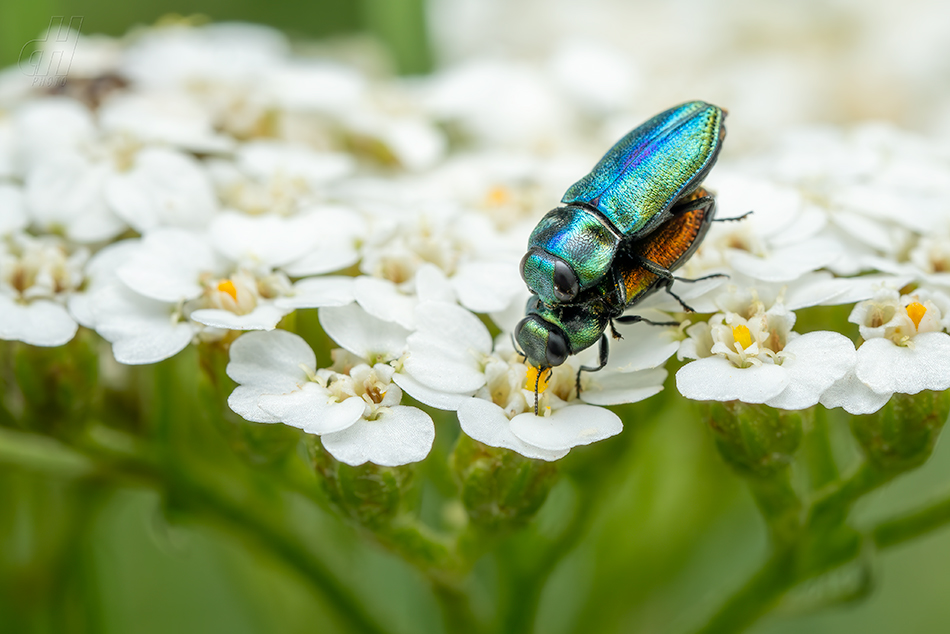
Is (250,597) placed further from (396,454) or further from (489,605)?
(396,454)

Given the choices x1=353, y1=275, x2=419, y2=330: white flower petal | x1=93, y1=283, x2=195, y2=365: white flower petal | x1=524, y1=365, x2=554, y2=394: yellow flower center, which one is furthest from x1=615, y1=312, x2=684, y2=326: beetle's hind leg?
x1=93, y1=283, x2=195, y2=365: white flower petal

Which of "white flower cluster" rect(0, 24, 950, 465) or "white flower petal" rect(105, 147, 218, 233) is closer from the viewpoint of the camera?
"white flower cluster" rect(0, 24, 950, 465)

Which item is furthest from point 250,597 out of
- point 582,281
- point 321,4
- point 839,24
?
point 321,4

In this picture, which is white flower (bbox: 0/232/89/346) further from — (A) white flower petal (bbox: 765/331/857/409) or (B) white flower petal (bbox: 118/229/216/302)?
(A) white flower petal (bbox: 765/331/857/409)

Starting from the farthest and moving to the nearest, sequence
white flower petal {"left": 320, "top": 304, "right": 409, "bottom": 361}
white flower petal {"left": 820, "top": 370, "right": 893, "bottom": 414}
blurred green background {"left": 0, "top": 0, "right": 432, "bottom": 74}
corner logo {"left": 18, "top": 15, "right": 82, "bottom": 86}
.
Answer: blurred green background {"left": 0, "top": 0, "right": 432, "bottom": 74} → corner logo {"left": 18, "top": 15, "right": 82, "bottom": 86} → white flower petal {"left": 320, "top": 304, "right": 409, "bottom": 361} → white flower petal {"left": 820, "top": 370, "right": 893, "bottom": 414}

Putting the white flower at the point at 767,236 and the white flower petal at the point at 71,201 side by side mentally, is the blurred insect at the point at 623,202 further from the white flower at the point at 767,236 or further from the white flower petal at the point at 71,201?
the white flower petal at the point at 71,201

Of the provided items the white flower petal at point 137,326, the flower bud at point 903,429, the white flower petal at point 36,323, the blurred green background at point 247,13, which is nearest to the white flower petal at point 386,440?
the white flower petal at point 137,326

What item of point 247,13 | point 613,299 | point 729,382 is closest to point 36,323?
point 613,299
